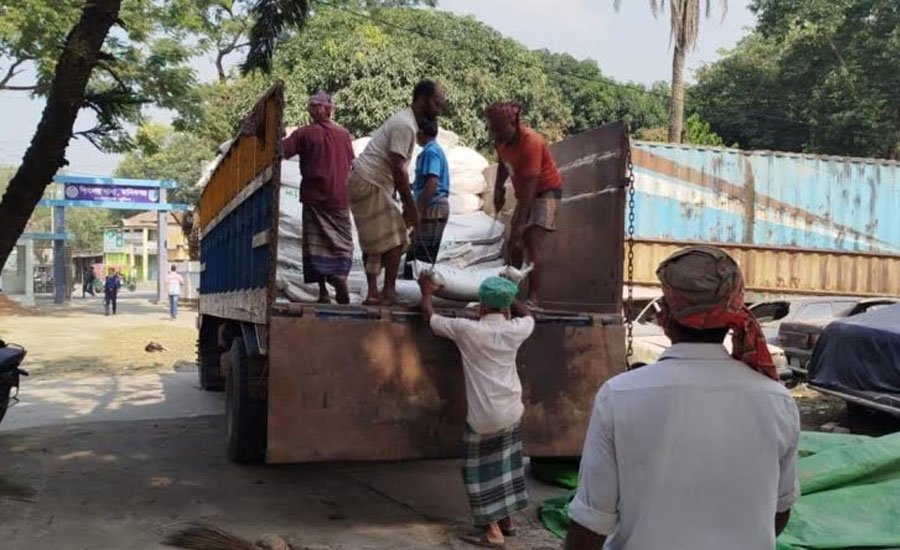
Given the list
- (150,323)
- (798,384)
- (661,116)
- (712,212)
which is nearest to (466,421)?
(798,384)

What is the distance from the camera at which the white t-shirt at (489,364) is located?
15.0ft

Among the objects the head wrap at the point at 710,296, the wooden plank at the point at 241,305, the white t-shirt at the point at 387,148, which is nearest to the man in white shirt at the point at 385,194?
the white t-shirt at the point at 387,148

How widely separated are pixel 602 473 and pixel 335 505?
391cm

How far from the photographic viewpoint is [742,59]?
28062 millimetres

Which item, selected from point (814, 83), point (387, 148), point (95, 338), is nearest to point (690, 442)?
point (387, 148)

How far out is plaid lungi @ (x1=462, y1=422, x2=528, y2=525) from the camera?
468 cm

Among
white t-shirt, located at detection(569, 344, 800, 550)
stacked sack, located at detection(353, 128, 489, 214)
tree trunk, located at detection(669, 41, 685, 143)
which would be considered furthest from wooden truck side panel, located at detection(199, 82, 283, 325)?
tree trunk, located at detection(669, 41, 685, 143)

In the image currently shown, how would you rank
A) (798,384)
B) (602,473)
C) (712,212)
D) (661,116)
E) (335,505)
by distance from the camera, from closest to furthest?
(602,473) → (335,505) → (798,384) → (712,212) → (661,116)

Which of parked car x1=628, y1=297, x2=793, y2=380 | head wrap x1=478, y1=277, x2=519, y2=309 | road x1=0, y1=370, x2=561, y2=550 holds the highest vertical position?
head wrap x1=478, y1=277, x2=519, y2=309

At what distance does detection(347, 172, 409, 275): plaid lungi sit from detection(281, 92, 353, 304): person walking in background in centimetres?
32

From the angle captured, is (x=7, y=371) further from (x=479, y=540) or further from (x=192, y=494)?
(x=479, y=540)

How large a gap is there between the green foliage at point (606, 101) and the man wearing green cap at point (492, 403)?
1002 inches

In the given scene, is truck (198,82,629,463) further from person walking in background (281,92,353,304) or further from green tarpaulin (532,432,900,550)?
green tarpaulin (532,432,900,550)

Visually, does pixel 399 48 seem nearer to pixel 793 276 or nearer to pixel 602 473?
pixel 793 276
